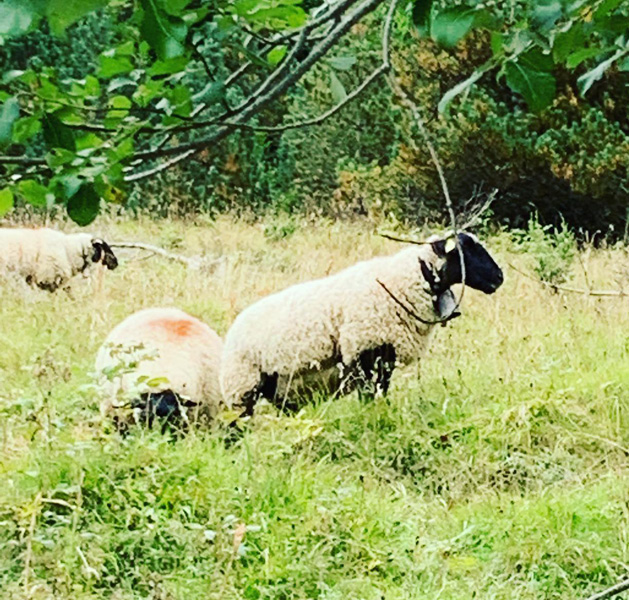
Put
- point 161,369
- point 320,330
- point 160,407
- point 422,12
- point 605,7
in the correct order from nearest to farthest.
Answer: point 422,12
point 605,7
point 160,407
point 161,369
point 320,330

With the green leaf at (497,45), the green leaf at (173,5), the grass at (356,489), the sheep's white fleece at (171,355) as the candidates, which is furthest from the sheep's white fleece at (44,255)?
the green leaf at (173,5)

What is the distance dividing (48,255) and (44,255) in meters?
0.03

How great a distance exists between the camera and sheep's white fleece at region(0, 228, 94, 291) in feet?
30.0

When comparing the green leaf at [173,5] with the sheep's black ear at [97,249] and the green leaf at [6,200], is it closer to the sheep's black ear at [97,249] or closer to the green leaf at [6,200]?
the green leaf at [6,200]

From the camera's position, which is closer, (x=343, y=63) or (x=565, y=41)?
(x=565, y=41)

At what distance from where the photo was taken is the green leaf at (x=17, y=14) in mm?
734

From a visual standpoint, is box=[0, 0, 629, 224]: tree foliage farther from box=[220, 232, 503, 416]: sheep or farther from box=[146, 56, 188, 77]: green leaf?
box=[220, 232, 503, 416]: sheep

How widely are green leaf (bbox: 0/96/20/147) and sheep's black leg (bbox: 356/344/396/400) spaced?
4453 mm

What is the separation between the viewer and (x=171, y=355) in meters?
5.04

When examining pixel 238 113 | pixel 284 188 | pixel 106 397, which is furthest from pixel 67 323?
pixel 284 188

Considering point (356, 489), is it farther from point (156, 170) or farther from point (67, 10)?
point (67, 10)

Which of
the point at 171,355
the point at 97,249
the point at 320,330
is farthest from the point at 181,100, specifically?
the point at 97,249

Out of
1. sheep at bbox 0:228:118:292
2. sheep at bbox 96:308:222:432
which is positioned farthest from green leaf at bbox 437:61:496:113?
sheep at bbox 0:228:118:292

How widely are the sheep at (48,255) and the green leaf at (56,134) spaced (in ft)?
26.1
